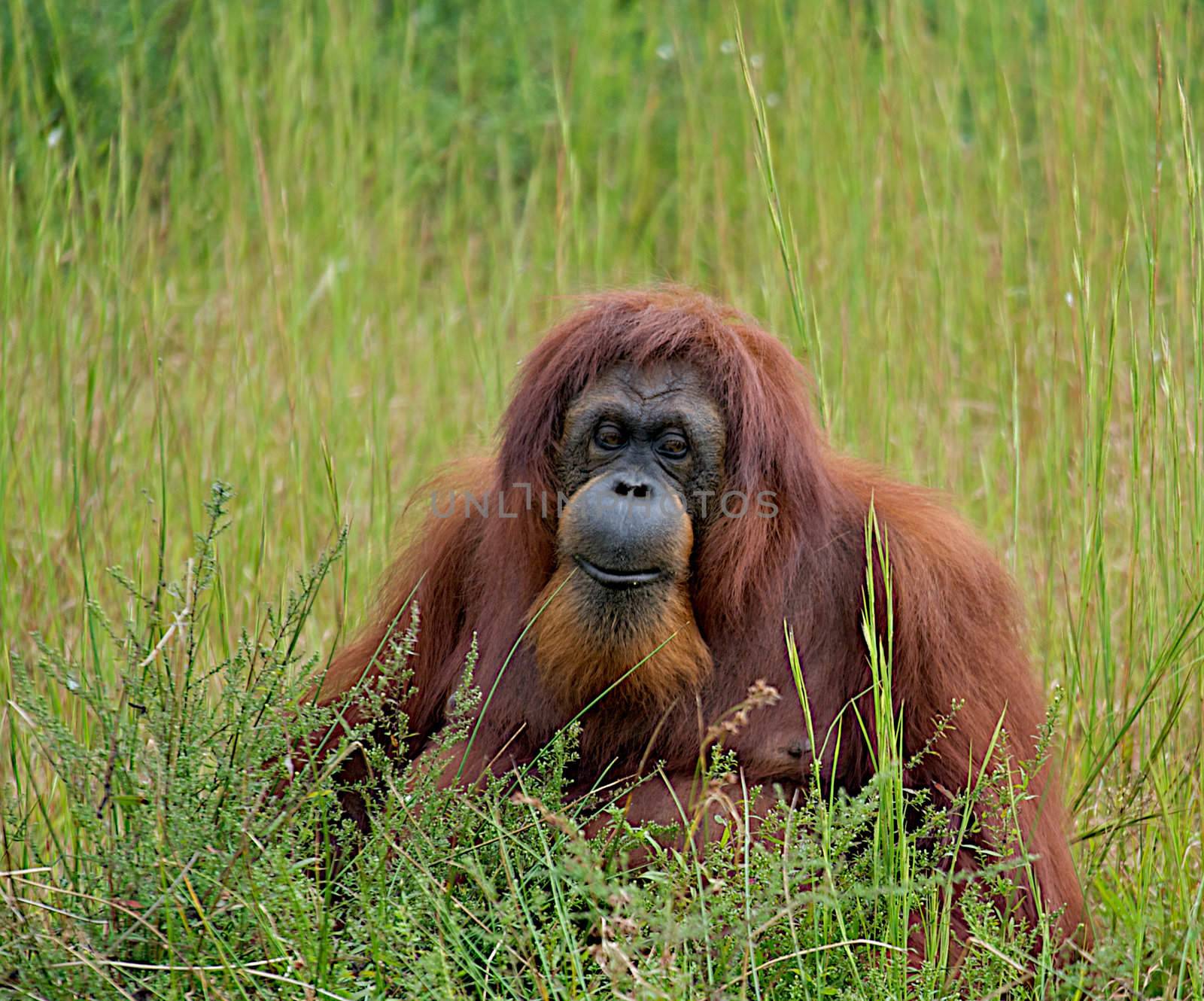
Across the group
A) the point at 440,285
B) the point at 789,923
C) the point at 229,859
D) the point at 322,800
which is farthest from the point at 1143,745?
the point at 440,285

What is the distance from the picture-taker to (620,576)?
107 inches

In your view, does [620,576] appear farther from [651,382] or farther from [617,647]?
[651,382]

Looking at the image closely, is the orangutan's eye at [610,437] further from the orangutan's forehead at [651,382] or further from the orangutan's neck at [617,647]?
the orangutan's neck at [617,647]

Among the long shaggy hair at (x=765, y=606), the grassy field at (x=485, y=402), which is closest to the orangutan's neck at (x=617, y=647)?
the long shaggy hair at (x=765, y=606)

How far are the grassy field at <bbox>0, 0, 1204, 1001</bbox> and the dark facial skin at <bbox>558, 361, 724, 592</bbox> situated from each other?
0.44m

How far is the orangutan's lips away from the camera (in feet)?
8.93

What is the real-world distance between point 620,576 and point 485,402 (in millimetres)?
1626

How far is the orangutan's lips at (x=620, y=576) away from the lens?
272 centimetres

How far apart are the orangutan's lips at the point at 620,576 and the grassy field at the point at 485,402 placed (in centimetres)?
39

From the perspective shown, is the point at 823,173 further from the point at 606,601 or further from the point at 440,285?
the point at 606,601

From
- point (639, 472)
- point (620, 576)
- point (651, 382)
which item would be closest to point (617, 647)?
point (620, 576)

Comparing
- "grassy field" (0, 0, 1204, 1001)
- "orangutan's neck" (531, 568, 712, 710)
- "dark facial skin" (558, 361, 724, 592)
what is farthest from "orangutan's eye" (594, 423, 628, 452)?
"grassy field" (0, 0, 1204, 1001)

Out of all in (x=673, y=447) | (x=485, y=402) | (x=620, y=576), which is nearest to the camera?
(x=620, y=576)

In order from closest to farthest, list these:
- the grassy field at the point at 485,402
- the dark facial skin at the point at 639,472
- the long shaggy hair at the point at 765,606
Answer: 1. the grassy field at the point at 485,402
2. the dark facial skin at the point at 639,472
3. the long shaggy hair at the point at 765,606
